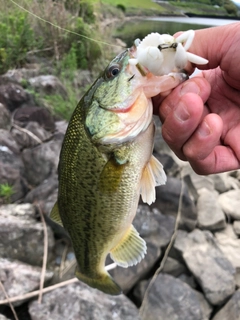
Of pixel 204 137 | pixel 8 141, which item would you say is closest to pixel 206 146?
pixel 204 137

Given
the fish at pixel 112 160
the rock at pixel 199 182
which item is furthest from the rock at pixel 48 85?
the fish at pixel 112 160

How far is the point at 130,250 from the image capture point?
2.12m

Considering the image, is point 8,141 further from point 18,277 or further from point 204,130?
point 204,130

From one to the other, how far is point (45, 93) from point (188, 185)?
2557 millimetres

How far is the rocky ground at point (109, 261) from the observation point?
325cm

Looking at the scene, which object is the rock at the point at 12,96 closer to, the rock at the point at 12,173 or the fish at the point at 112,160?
the rock at the point at 12,173

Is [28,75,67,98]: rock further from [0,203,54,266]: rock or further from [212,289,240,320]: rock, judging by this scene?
[212,289,240,320]: rock

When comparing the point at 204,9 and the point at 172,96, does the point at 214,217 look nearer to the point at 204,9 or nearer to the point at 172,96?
the point at 172,96

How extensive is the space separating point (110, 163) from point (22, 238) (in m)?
2.06

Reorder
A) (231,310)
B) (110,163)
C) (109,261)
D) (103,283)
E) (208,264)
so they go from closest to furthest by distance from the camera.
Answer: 1. (110,163)
2. (103,283)
3. (109,261)
4. (231,310)
5. (208,264)

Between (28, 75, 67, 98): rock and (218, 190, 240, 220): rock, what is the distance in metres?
2.86

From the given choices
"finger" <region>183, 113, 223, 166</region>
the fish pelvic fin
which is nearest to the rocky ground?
the fish pelvic fin

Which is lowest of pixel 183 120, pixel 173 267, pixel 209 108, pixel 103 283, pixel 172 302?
pixel 173 267

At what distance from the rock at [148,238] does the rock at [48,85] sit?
267 cm
